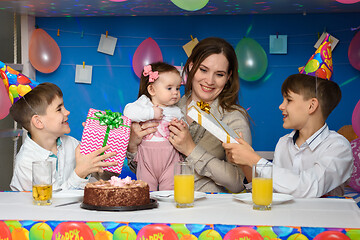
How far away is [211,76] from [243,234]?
1142 millimetres

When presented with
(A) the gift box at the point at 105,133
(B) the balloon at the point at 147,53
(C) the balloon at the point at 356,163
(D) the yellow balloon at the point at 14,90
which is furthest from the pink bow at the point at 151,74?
(C) the balloon at the point at 356,163

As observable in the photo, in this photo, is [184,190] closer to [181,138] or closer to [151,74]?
[181,138]

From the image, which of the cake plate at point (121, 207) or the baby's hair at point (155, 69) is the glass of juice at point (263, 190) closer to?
the cake plate at point (121, 207)

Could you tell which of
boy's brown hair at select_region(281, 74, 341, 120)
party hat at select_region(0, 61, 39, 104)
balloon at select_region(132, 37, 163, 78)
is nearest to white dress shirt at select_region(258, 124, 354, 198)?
boy's brown hair at select_region(281, 74, 341, 120)

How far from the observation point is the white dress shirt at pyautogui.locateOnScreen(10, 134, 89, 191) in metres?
2.07

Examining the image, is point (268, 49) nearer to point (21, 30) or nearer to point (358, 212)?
point (21, 30)

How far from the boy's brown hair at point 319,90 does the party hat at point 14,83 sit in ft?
4.14

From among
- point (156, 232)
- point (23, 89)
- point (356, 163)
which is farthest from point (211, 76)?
point (356, 163)

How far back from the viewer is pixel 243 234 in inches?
52.1

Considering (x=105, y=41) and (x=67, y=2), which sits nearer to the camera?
(x=67, y=2)

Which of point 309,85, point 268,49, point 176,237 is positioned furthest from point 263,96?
point 176,237

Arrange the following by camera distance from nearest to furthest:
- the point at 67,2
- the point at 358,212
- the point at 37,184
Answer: the point at 358,212 → the point at 37,184 → the point at 67,2

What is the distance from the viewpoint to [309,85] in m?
2.21

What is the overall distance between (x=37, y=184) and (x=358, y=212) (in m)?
1.13
